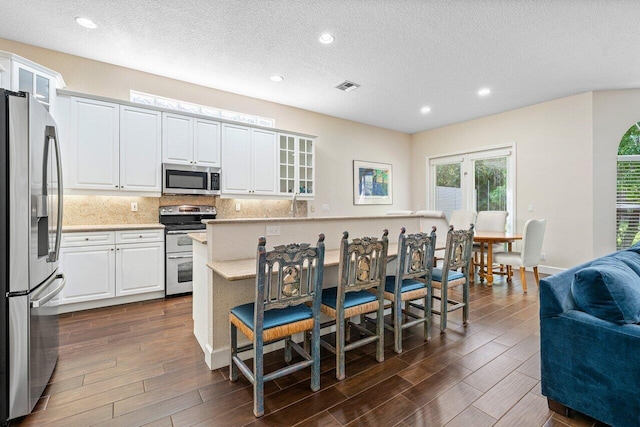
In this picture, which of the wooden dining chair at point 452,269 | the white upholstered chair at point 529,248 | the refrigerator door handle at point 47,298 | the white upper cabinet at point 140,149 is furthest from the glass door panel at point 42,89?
the white upholstered chair at point 529,248

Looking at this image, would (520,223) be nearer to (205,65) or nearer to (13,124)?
(205,65)

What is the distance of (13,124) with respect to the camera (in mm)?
1571

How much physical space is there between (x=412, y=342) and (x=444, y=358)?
0.32 meters

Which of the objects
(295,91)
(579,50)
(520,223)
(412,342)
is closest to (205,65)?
(295,91)

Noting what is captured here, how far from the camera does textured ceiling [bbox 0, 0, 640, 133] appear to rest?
2670mm

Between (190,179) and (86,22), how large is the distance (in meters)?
1.94

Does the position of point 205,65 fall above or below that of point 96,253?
above

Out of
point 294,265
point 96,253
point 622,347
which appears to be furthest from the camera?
point 96,253

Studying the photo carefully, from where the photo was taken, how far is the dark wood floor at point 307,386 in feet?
5.37

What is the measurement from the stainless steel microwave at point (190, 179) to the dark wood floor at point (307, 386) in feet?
6.23

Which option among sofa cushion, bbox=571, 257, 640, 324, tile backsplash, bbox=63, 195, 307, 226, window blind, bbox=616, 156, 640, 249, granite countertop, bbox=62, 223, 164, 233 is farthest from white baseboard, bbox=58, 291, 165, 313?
window blind, bbox=616, 156, 640, 249

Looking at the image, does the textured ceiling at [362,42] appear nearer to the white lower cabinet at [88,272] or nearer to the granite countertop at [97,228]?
the granite countertop at [97,228]

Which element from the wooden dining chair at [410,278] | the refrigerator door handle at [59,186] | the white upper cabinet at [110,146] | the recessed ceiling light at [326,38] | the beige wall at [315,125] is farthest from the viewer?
the beige wall at [315,125]

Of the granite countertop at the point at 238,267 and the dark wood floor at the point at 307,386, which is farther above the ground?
the granite countertop at the point at 238,267
